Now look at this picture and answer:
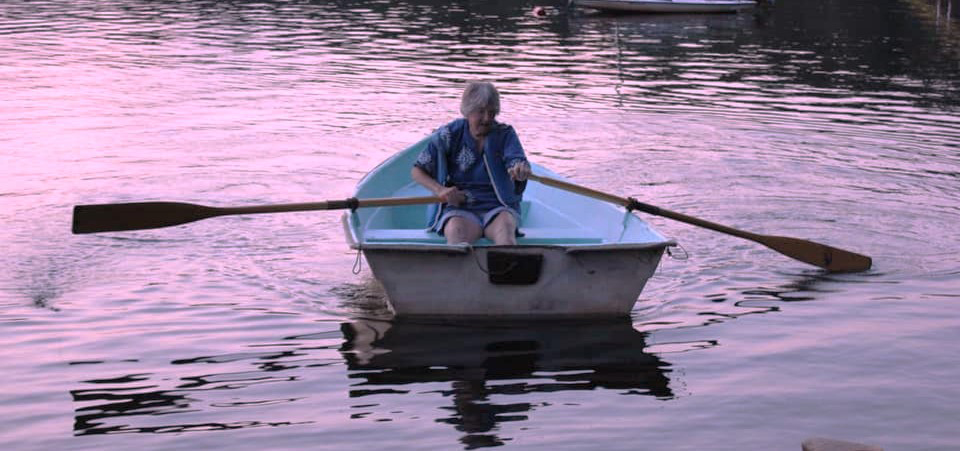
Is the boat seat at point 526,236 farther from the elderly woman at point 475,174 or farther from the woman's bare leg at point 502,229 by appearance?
the woman's bare leg at point 502,229

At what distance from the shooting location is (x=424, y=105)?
1834 cm

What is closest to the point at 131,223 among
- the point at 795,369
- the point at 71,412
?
the point at 71,412

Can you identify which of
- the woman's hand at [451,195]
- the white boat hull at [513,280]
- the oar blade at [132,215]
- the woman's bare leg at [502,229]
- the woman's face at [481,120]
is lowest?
the white boat hull at [513,280]

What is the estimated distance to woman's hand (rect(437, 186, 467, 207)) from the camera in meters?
8.60

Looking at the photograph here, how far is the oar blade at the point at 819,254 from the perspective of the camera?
959 centimetres

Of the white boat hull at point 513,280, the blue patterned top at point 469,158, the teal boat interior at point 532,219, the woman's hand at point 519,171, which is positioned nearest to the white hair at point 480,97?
the blue patterned top at point 469,158

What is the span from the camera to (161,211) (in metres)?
9.01

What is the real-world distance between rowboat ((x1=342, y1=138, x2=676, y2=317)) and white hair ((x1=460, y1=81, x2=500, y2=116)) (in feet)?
2.83

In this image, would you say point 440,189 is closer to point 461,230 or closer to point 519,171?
point 461,230

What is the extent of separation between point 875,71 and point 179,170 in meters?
13.9

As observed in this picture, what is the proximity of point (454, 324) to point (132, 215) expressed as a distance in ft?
7.28

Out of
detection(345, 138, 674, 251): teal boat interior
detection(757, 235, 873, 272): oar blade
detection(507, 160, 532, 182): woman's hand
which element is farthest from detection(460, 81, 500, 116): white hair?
detection(757, 235, 873, 272): oar blade

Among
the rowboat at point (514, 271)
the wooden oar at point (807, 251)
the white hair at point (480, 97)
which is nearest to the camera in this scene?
the rowboat at point (514, 271)

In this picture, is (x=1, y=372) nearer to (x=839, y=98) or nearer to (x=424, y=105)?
(x=424, y=105)
